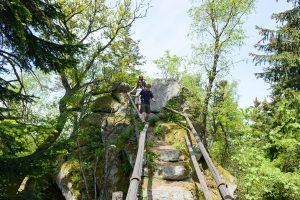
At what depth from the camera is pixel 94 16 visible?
2020cm

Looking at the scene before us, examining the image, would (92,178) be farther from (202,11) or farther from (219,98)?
(202,11)

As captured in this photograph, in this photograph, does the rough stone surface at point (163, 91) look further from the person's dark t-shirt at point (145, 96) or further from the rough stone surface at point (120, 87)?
the person's dark t-shirt at point (145, 96)

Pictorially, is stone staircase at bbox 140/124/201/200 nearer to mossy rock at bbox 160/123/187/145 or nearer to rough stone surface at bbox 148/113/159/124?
mossy rock at bbox 160/123/187/145

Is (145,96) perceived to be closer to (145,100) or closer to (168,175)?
(145,100)

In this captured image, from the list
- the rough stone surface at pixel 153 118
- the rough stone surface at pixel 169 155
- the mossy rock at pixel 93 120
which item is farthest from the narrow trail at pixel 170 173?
the mossy rock at pixel 93 120

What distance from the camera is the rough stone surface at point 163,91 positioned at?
1673 cm

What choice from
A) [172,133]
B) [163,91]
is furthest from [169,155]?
[163,91]

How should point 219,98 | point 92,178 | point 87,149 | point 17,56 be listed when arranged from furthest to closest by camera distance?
1. point 219,98
2. point 87,149
3. point 92,178
4. point 17,56

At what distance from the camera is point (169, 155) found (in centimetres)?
1073

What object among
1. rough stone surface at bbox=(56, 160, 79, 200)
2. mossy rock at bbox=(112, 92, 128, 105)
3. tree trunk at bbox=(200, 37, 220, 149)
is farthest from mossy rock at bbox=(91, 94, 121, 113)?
tree trunk at bbox=(200, 37, 220, 149)

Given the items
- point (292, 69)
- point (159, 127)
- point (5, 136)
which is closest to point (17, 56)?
point (5, 136)

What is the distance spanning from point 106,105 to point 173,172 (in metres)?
9.21

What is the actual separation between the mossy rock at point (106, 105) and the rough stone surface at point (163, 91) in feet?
7.29

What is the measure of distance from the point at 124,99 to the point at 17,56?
803 cm
